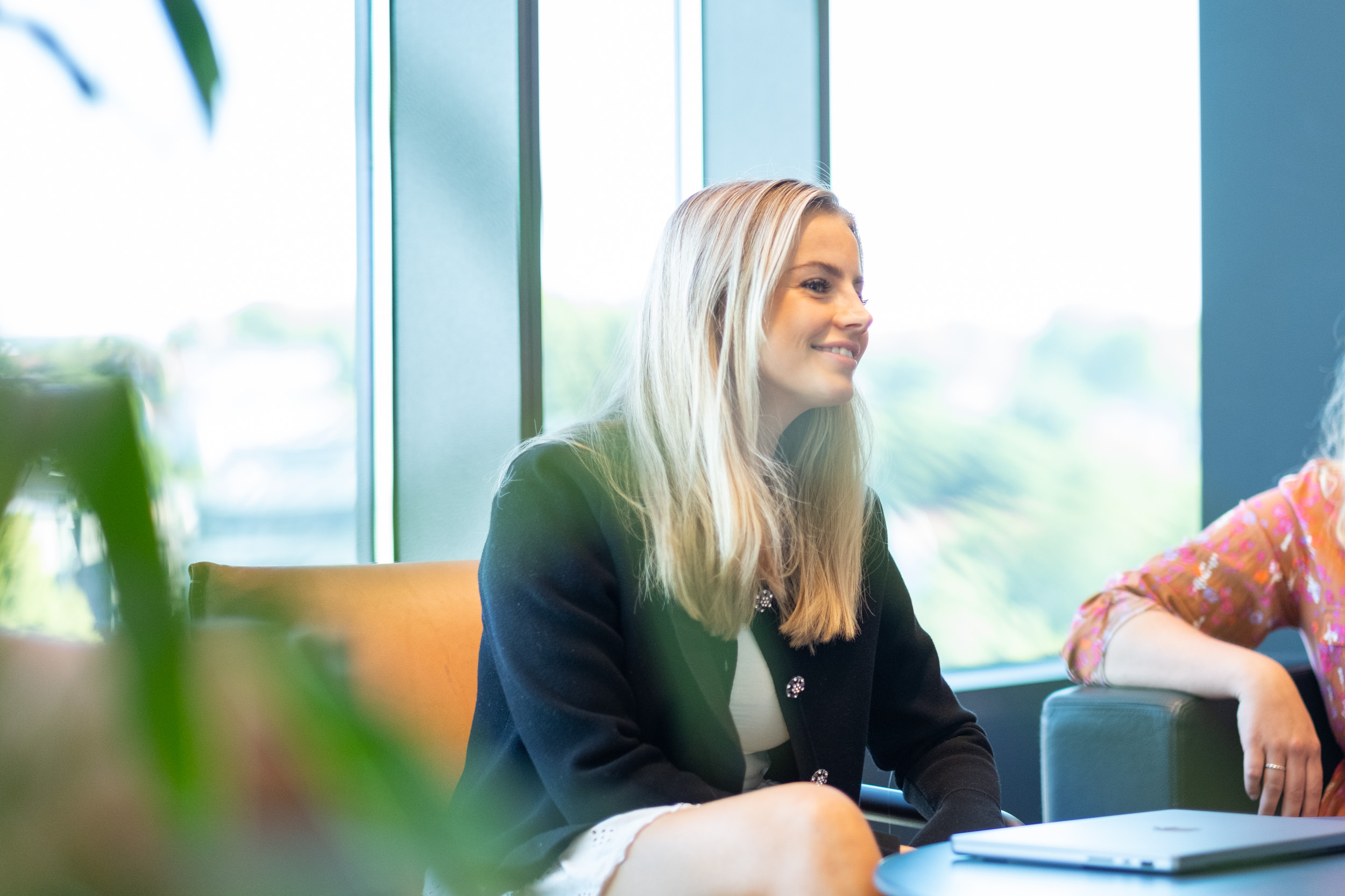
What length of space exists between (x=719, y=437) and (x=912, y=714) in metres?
0.48

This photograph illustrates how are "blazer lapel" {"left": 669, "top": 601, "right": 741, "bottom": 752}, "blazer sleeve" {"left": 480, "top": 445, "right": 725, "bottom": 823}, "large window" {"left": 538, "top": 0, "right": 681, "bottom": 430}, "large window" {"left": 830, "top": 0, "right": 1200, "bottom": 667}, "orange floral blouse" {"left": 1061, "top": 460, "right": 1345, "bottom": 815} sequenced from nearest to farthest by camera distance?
"blazer sleeve" {"left": 480, "top": 445, "right": 725, "bottom": 823} < "blazer lapel" {"left": 669, "top": 601, "right": 741, "bottom": 752} < "orange floral blouse" {"left": 1061, "top": 460, "right": 1345, "bottom": 815} < "large window" {"left": 538, "top": 0, "right": 681, "bottom": 430} < "large window" {"left": 830, "top": 0, "right": 1200, "bottom": 667}

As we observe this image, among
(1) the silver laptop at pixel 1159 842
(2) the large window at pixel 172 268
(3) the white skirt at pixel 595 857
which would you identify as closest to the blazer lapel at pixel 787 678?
(3) the white skirt at pixel 595 857

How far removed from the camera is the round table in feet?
2.91

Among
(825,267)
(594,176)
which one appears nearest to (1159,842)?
(825,267)

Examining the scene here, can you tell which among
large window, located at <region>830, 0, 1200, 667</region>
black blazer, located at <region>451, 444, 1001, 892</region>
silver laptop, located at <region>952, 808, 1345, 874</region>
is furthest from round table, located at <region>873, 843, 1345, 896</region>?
large window, located at <region>830, 0, 1200, 667</region>

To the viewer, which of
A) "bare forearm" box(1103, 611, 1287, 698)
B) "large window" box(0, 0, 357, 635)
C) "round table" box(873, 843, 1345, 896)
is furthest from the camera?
"bare forearm" box(1103, 611, 1287, 698)

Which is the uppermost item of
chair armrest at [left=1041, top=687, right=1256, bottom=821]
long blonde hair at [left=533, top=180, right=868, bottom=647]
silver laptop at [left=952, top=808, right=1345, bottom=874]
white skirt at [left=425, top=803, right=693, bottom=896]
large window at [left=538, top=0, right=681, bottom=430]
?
large window at [left=538, top=0, right=681, bottom=430]

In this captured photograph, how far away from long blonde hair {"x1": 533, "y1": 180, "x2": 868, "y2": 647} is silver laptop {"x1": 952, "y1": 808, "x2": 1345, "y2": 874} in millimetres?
465

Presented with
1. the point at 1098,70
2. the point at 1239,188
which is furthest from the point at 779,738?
the point at 1098,70

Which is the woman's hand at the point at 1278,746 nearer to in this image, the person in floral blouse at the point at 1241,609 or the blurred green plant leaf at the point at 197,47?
the person in floral blouse at the point at 1241,609

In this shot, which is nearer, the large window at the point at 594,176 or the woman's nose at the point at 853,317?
the woman's nose at the point at 853,317

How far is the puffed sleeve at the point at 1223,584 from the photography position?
6.07 ft

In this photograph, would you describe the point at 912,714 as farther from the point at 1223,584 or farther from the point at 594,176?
the point at 594,176

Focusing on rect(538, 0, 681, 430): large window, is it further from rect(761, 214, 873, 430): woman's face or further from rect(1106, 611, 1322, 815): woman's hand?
rect(1106, 611, 1322, 815): woman's hand
